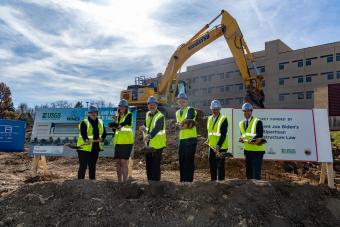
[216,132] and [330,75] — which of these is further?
[330,75]

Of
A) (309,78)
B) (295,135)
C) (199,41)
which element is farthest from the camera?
(309,78)

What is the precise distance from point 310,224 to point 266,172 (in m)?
6.43

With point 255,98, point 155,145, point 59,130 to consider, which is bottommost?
point 155,145

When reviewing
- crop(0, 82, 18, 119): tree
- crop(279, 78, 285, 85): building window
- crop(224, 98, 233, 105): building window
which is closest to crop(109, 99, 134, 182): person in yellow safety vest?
crop(0, 82, 18, 119): tree

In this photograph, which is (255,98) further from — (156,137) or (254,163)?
(156,137)

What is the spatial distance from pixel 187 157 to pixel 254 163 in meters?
1.28

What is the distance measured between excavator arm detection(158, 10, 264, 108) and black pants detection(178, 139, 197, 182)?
8.29 m

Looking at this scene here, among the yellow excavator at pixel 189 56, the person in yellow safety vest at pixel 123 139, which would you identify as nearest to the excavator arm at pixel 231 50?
the yellow excavator at pixel 189 56

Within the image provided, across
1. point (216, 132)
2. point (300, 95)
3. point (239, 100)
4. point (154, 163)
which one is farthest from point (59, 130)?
point (239, 100)

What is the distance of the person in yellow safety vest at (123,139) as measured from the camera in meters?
7.11

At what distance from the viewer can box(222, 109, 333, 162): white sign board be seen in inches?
331

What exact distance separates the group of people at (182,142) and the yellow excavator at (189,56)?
7.95 metres

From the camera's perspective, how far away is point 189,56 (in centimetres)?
1872

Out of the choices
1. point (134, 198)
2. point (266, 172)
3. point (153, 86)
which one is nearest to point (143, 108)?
point (153, 86)
